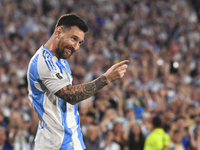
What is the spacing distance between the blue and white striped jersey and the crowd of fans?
1439 millimetres

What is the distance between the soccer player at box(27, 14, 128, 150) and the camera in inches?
87.4

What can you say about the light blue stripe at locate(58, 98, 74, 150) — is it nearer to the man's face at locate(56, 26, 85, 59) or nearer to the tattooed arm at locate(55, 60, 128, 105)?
the tattooed arm at locate(55, 60, 128, 105)

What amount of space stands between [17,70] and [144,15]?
22.9ft

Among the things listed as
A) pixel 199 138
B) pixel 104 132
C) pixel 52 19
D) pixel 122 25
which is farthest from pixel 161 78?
pixel 52 19

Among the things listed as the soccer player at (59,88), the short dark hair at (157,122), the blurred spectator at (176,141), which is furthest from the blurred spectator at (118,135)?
the soccer player at (59,88)

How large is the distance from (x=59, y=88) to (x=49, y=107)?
0.26 m

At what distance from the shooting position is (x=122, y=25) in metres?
12.2

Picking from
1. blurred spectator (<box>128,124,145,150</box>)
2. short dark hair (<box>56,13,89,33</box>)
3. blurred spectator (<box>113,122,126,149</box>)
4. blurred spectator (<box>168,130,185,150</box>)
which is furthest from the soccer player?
blurred spectator (<box>168,130,185,150</box>)

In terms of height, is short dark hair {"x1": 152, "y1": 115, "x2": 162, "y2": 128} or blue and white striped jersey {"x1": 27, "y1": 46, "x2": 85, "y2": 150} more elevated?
blue and white striped jersey {"x1": 27, "y1": 46, "x2": 85, "y2": 150}

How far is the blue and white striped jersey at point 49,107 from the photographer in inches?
89.4

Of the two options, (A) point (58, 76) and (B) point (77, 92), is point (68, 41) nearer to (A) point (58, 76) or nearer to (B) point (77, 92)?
(A) point (58, 76)

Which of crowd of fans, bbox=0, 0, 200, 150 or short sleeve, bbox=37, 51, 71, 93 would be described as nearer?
short sleeve, bbox=37, 51, 71, 93

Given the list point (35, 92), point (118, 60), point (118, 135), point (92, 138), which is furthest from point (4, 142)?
point (118, 60)

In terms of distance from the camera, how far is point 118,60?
987 cm
